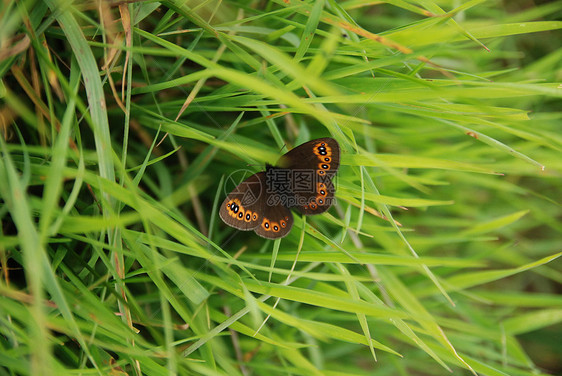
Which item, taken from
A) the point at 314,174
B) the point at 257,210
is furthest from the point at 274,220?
the point at 314,174

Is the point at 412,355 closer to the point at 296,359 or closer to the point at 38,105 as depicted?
the point at 296,359

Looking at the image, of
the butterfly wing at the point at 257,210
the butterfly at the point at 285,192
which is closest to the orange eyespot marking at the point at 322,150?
the butterfly at the point at 285,192

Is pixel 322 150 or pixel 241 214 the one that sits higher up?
pixel 322 150

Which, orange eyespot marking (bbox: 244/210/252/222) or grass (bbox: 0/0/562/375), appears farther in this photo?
orange eyespot marking (bbox: 244/210/252/222)

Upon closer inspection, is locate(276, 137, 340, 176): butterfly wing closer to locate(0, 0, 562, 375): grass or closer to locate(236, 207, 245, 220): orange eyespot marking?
locate(0, 0, 562, 375): grass

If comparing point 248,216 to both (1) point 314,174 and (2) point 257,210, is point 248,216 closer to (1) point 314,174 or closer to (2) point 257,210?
(2) point 257,210

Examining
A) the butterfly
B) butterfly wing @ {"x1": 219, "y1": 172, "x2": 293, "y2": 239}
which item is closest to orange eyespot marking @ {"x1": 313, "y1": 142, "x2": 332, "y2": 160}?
the butterfly
